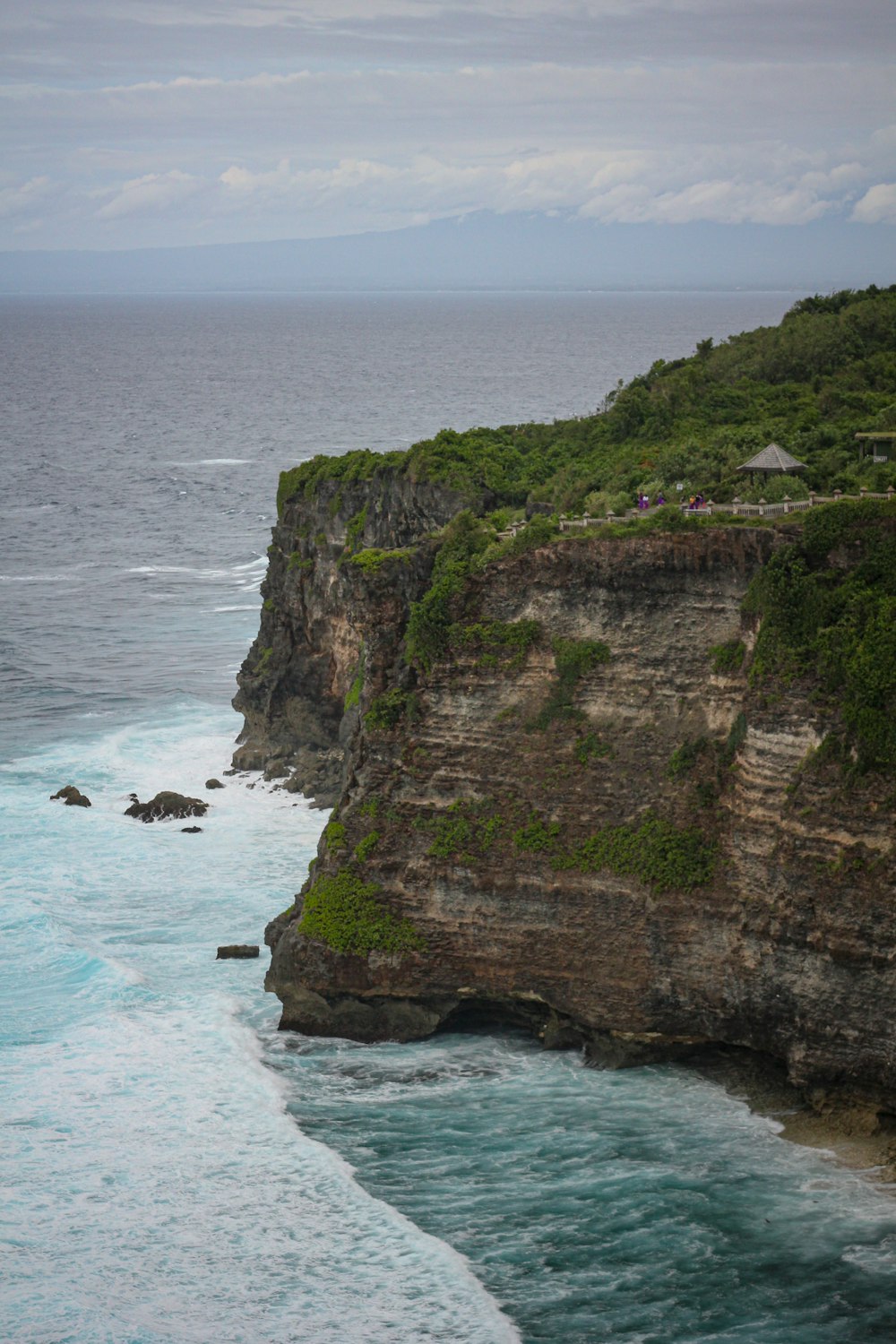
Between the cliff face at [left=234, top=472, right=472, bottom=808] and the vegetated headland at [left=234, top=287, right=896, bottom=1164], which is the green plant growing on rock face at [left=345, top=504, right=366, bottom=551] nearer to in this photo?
the cliff face at [left=234, top=472, right=472, bottom=808]

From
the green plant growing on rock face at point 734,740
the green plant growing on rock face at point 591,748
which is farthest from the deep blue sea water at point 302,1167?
the green plant growing on rock face at point 734,740

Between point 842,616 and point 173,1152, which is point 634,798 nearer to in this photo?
point 842,616

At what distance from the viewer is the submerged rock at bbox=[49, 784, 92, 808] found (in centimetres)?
5534

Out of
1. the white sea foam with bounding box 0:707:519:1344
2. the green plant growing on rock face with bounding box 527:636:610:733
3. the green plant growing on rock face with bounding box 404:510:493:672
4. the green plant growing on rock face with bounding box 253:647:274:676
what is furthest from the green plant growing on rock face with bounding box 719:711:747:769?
the green plant growing on rock face with bounding box 253:647:274:676

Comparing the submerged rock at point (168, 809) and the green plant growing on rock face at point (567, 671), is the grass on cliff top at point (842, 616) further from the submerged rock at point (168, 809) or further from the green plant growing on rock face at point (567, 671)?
the submerged rock at point (168, 809)

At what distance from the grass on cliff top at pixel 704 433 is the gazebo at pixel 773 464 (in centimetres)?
63

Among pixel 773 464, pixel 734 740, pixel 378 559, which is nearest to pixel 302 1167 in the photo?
pixel 734 740

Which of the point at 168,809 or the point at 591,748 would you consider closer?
the point at 591,748

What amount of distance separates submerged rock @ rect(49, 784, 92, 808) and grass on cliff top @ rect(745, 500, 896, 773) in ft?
94.3

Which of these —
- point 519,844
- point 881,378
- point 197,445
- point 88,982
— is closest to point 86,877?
point 88,982

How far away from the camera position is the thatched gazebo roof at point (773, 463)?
41.9 meters

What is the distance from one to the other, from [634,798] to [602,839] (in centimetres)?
117

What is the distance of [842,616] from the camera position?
3328 cm

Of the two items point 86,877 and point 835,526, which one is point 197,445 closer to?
point 86,877
